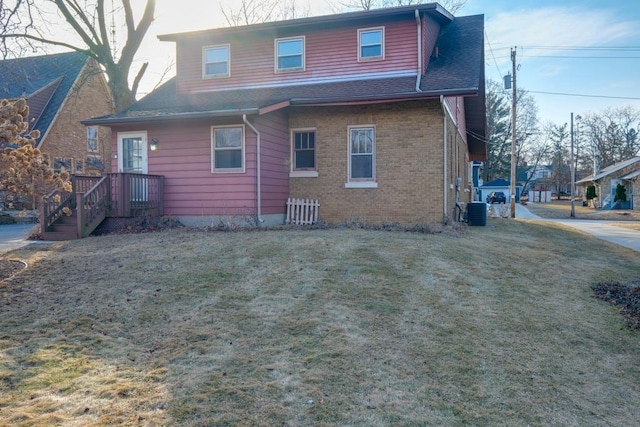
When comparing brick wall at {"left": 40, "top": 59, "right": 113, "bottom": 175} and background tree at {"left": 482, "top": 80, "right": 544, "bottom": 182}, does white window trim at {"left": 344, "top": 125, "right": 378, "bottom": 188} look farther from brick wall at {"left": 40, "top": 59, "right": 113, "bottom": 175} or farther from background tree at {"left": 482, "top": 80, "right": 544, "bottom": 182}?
background tree at {"left": 482, "top": 80, "right": 544, "bottom": 182}

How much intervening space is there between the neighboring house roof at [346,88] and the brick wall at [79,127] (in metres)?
13.1

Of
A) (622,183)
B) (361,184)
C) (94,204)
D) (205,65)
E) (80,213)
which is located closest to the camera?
(80,213)

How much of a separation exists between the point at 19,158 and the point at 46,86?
23.8m

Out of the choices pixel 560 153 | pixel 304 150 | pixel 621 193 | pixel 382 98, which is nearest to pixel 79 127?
pixel 304 150

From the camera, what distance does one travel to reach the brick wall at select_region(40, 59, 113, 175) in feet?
87.5

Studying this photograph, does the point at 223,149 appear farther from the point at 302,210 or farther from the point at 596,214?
the point at 596,214

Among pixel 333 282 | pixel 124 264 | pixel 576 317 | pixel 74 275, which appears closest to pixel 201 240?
pixel 124 264

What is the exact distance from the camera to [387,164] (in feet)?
43.0

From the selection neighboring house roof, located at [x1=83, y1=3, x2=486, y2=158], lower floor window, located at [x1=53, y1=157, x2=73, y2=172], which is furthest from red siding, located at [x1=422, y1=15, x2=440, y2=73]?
lower floor window, located at [x1=53, y1=157, x2=73, y2=172]

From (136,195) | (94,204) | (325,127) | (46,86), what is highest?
(46,86)

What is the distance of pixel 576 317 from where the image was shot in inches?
239

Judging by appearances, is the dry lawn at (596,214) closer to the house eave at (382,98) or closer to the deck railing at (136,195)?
the house eave at (382,98)

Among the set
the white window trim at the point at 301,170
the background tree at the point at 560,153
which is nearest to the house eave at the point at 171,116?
the white window trim at the point at 301,170

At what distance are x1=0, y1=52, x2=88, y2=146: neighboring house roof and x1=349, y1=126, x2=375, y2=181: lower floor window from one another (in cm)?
1989
